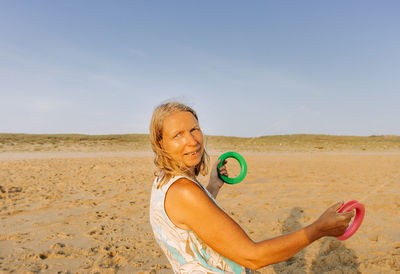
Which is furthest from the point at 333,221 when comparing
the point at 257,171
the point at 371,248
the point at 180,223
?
the point at 257,171

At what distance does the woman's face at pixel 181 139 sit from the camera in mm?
1724

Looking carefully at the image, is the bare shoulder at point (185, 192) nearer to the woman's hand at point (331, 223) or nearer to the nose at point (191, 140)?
the nose at point (191, 140)

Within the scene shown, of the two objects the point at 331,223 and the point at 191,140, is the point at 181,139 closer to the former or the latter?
the point at 191,140

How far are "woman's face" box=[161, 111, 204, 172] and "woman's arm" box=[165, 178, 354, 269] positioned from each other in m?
0.28

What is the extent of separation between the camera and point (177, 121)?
1.73 meters

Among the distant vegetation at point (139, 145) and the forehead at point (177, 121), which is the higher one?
the forehead at point (177, 121)

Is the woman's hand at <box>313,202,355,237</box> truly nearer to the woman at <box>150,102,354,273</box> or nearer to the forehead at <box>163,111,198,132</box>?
the woman at <box>150,102,354,273</box>

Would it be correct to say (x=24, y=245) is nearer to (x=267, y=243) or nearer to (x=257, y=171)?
(x=267, y=243)

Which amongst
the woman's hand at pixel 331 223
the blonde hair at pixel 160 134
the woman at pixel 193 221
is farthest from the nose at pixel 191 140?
the woman's hand at pixel 331 223

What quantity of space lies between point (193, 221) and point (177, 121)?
23.1 inches

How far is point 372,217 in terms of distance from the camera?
559cm

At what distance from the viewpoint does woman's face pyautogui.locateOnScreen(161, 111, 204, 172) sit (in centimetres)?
172

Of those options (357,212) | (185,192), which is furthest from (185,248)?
(357,212)

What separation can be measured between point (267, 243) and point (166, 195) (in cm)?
53
